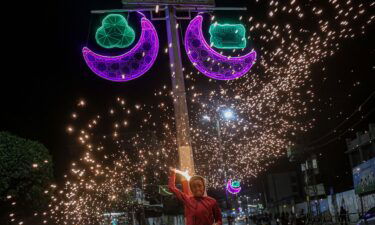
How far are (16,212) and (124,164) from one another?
10.2 meters

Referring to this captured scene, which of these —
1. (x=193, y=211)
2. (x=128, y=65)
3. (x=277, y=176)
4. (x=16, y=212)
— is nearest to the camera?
(x=193, y=211)

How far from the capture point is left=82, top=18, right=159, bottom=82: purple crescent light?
8.67 metres

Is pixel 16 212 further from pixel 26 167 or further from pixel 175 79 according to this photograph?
pixel 175 79

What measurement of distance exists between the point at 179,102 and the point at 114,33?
2.50 metres

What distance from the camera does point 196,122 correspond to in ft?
65.8

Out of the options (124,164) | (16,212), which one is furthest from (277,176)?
(16,212)

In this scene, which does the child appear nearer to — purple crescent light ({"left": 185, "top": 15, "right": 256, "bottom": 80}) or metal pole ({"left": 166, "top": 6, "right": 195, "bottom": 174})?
metal pole ({"left": 166, "top": 6, "right": 195, "bottom": 174})

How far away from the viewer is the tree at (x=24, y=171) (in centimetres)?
1430

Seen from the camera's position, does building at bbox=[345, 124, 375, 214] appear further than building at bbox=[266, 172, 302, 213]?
No

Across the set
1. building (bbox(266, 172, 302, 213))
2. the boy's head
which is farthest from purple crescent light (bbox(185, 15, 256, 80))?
building (bbox(266, 172, 302, 213))

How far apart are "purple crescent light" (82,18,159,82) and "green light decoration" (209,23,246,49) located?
1.41 meters

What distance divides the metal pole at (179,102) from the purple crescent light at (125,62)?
1.83 ft

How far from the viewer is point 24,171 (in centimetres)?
1484

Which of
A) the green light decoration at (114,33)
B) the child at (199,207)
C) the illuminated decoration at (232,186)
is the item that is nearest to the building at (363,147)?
the illuminated decoration at (232,186)
